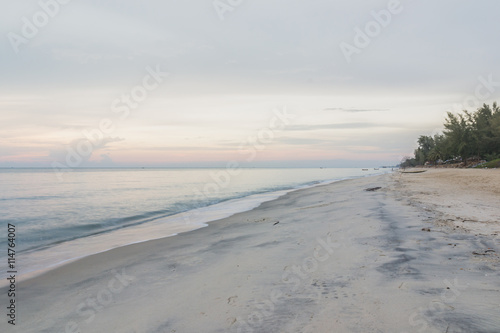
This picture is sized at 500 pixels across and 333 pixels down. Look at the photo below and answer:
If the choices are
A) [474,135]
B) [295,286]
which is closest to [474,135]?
[474,135]

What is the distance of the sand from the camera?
381 centimetres

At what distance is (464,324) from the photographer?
3344 mm

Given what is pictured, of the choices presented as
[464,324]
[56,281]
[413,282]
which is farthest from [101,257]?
[464,324]

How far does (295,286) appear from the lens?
498 cm

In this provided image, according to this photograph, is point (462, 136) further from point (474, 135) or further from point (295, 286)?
point (295, 286)

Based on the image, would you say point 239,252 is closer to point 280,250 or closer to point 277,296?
point 280,250

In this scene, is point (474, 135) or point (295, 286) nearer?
point (295, 286)

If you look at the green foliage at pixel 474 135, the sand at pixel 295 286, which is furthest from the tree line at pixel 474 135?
the sand at pixel 295 286

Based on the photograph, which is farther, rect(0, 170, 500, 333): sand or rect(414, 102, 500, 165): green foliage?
rect(414, 102, 500, 165): green foliage

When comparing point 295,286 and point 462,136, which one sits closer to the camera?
point 295,286

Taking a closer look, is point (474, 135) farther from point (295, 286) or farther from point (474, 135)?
point (295, 286)

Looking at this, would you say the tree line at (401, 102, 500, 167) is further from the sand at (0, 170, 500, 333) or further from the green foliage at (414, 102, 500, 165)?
the sand at (0, 170, 500, 333)

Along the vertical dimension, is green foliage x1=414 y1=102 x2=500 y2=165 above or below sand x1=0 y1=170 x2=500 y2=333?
above

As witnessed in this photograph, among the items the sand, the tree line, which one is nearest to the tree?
the tree line
